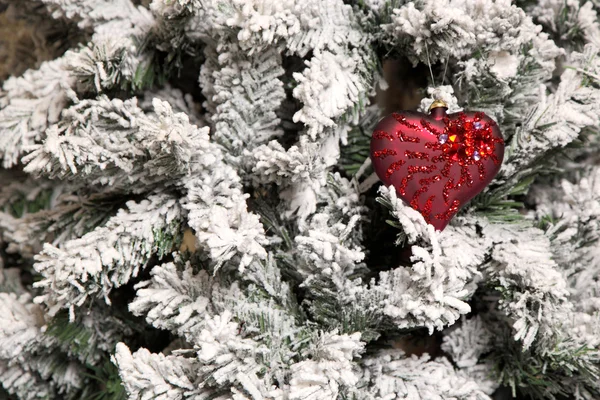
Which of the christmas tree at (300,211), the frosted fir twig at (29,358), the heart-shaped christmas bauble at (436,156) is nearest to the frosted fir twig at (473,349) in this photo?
the christmas tree at (300,211)

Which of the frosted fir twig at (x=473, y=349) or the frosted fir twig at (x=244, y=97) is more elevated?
the frosted fir twig at (x=244, y=97)

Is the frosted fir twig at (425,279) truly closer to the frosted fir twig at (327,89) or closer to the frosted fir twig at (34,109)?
the frosted fir twig at (327,89)

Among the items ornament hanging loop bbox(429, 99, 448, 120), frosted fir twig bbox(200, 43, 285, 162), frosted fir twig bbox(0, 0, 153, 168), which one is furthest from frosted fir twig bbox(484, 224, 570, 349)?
frosted fir twig bbox(0, 0, 153, 168)

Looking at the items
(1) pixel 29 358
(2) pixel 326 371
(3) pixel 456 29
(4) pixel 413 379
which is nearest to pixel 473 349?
(4) pixel 413 379

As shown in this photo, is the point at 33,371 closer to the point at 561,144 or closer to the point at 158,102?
the point at 158,102

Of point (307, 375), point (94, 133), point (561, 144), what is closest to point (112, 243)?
point (94, 133)

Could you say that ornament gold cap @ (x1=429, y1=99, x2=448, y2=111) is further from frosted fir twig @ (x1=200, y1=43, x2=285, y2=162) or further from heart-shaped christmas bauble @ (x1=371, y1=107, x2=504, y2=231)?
frosted fir twig @ (x1=200, y1=43, x2=285, y2=162)
